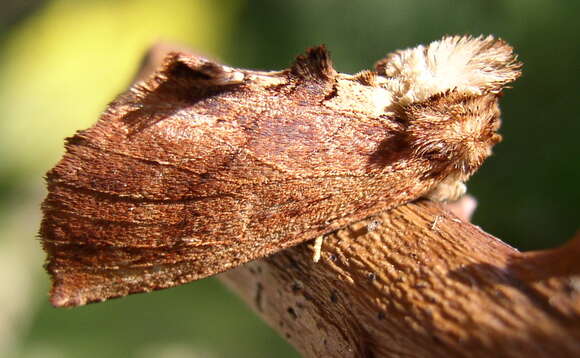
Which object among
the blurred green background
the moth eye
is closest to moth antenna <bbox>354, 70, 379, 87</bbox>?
the moth eye

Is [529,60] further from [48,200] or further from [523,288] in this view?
[48,200]

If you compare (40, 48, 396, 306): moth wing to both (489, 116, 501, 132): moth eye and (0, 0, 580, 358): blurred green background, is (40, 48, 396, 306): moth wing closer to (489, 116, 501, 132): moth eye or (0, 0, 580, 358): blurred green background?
(489, 116, 501, 132): moth eye

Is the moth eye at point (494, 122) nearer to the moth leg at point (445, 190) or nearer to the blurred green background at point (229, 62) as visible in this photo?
the moth leg at point (445, 190)

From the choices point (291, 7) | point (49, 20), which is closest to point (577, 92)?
point (291, 7)

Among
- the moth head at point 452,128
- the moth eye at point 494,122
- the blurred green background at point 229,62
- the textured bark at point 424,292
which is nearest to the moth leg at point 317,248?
the textured bark at point 424,292

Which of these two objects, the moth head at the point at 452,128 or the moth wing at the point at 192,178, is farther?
the moth head at the point at 452,128

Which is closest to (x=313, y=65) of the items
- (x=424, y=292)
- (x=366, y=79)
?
(x=366, y=79)

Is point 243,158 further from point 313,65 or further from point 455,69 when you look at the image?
point 455,69
